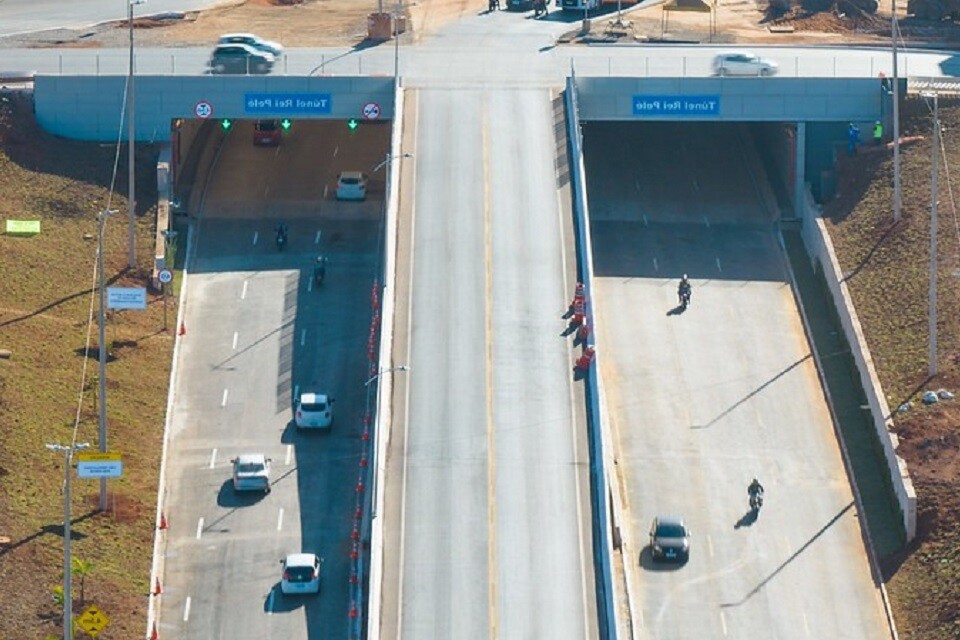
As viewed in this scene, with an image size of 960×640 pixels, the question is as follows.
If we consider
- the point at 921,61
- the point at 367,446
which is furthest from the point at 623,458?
the point at 921,61

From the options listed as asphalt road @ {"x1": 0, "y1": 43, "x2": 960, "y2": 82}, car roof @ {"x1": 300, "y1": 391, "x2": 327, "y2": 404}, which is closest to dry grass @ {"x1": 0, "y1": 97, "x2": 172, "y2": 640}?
car roof @ {"x1": 300, "y1": 391, "x2": 327, "y2": 404}

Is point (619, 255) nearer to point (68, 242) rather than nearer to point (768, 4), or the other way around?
point (68, 242)

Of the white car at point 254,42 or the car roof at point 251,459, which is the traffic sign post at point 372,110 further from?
the car roof at point 251,459

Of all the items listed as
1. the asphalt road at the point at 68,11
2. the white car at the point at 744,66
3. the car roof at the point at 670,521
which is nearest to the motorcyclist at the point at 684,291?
the white car at the point at 744,66

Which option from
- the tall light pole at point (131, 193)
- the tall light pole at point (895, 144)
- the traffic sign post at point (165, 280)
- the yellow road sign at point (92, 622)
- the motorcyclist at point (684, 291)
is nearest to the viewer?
the yellow road sign at point (92, 622)

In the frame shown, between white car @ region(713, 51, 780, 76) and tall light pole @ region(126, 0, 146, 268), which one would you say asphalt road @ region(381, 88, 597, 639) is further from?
tall light pole @ region(126, 0, 146, 268)

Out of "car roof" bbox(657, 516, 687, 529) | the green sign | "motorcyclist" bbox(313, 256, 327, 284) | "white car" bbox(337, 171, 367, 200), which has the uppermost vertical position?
the green sign
